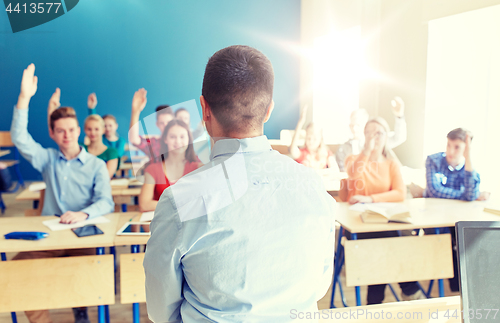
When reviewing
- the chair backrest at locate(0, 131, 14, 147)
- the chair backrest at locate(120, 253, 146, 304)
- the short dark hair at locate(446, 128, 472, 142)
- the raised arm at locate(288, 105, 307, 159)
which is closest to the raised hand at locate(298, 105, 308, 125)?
the raised arm at locate(288, 105, 307, 159)

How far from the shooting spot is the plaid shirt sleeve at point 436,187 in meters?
2.46

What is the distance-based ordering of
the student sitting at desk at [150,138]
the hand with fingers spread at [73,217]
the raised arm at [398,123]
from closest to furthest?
the student sitting at desk at [150,138] < the hand with fingers spread at [73,217] < the raised arm at [398,123]

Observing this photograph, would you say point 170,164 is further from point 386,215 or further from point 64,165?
point 386,215

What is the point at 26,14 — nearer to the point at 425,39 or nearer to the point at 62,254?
the point at 62,254

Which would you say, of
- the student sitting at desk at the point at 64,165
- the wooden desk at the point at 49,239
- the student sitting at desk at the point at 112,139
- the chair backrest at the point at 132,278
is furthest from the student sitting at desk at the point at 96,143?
the chair backrest at the point at 132,278

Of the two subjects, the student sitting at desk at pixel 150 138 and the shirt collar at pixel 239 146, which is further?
the student sitting at desk at pixel 150 138

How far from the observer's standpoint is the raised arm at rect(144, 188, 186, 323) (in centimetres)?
62

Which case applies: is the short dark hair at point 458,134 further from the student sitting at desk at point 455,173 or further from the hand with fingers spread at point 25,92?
the hand with fingers spread at point 25,92

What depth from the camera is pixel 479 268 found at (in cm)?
74

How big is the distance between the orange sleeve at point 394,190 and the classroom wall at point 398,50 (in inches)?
28.6

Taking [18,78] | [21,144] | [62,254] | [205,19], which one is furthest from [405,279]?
[18,78]

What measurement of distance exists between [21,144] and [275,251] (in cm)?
212

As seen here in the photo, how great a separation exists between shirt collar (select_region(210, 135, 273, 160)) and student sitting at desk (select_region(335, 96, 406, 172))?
8.29ft

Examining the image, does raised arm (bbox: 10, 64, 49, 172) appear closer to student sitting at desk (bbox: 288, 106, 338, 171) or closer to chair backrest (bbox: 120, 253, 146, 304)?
chair backrest (bbox: 120, 253, 146, 304)
